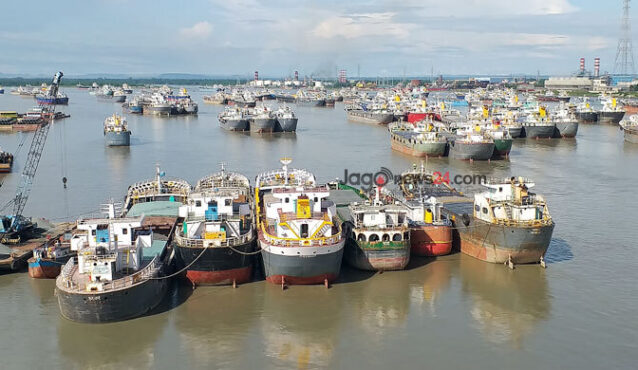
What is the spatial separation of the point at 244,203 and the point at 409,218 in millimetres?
7586

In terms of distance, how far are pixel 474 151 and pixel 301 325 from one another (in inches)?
1510

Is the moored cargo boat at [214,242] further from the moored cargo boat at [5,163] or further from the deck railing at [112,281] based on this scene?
the moored cargo boat at [5,163]

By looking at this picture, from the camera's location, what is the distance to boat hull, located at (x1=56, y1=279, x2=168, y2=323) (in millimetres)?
18953

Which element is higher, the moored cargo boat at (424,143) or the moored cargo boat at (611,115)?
the moored cargo boat at (611,115)

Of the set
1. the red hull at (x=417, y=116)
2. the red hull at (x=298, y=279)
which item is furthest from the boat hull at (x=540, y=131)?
the red hull at (x=298, y=279)

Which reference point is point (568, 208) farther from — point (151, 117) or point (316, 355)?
point (151, 117)

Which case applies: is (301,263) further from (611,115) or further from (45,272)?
A: (611,115)

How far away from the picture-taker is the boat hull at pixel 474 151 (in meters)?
54.4

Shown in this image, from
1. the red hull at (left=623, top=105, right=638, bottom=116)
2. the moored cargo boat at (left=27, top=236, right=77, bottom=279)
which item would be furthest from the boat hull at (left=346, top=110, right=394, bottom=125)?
the moored cargo boat at (left=27, top=236, right=77, bottom=279)

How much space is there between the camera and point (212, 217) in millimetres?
23453

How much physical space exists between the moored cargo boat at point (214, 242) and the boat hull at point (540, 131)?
187 feet

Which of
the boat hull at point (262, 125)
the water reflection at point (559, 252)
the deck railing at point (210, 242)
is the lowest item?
the water reflection at point (559, 252)

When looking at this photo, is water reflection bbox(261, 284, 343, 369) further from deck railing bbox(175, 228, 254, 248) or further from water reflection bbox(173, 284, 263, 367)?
deck railing bbox(175, 228, 254, 248)

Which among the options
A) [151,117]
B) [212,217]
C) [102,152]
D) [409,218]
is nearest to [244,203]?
[212,217]
